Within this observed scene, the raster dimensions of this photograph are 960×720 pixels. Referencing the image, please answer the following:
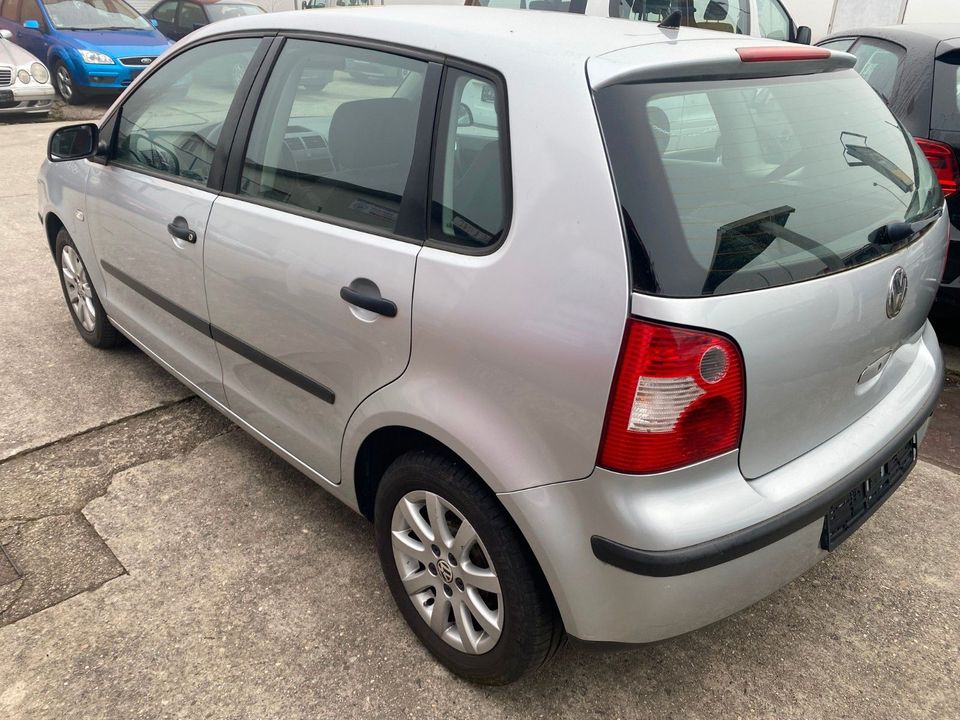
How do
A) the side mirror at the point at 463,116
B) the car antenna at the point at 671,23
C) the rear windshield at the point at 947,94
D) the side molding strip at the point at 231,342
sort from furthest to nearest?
the rear windshield at the point at 947,94, the side molding strip at the point at 231,342, the car antenna at the point at 671,23, the side mirror at the point at 463,116

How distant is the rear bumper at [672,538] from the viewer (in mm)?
1589

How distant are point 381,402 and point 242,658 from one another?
810mm

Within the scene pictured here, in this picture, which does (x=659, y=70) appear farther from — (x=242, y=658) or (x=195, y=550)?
(x=195, y=550)

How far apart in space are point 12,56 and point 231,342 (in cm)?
939

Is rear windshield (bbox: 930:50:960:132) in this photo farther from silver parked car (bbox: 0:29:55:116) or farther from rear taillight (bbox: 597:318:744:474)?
silver parked car (bbox: 0:29:55:116)

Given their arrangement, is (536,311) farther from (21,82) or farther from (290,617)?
(21,82)

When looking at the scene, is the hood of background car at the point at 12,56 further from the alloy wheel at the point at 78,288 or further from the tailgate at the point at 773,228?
A: the tailgate at the point at 773,228

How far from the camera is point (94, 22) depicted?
11156 millimetres

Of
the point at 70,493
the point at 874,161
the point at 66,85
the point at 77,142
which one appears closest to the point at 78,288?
the point at 77,142

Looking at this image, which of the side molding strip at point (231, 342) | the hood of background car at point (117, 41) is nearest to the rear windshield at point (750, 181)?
the side molding strip at point (231, 342)

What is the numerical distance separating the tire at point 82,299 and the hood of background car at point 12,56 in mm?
7342

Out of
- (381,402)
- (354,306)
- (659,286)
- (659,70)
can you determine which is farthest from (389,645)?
(659,70)

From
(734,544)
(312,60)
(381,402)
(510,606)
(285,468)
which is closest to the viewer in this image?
(734,544)

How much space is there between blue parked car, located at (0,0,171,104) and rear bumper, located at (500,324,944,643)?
36.0 ft
